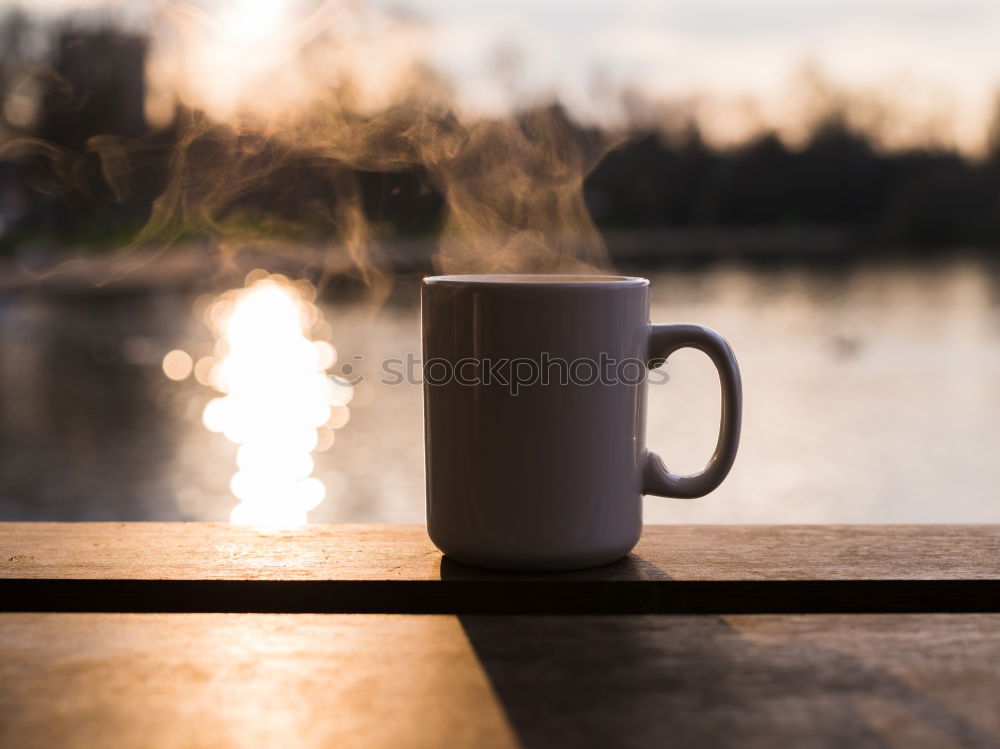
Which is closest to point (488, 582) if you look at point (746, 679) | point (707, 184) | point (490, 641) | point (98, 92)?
point (490, 641)

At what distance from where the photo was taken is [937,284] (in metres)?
22.2

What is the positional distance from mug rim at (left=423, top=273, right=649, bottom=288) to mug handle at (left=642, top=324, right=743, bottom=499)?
0.12 ft

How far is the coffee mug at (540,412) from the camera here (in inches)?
20.8

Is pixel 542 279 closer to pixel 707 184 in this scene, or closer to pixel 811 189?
pixel 707 184

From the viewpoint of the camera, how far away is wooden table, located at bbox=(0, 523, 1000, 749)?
0.40m

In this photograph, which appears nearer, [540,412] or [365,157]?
[540,412]

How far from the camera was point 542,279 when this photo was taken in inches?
24.1

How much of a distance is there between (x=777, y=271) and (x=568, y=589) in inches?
1040

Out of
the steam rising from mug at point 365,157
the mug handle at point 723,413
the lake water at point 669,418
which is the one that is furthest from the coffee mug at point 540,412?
the lake water at point 669,418

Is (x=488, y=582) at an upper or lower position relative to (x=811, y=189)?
lower

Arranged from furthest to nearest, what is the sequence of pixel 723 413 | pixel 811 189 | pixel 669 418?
pixel 811 189
pixel 669 418
pixel 723 413

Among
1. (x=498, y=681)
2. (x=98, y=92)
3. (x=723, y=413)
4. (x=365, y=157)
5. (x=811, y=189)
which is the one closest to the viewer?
(x=498, y=681)

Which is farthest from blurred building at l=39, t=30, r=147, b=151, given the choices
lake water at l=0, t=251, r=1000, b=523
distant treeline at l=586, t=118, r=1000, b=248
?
distant treeline at l=586, t=118, r=1000, b=248

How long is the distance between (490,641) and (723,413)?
0.20 meters
